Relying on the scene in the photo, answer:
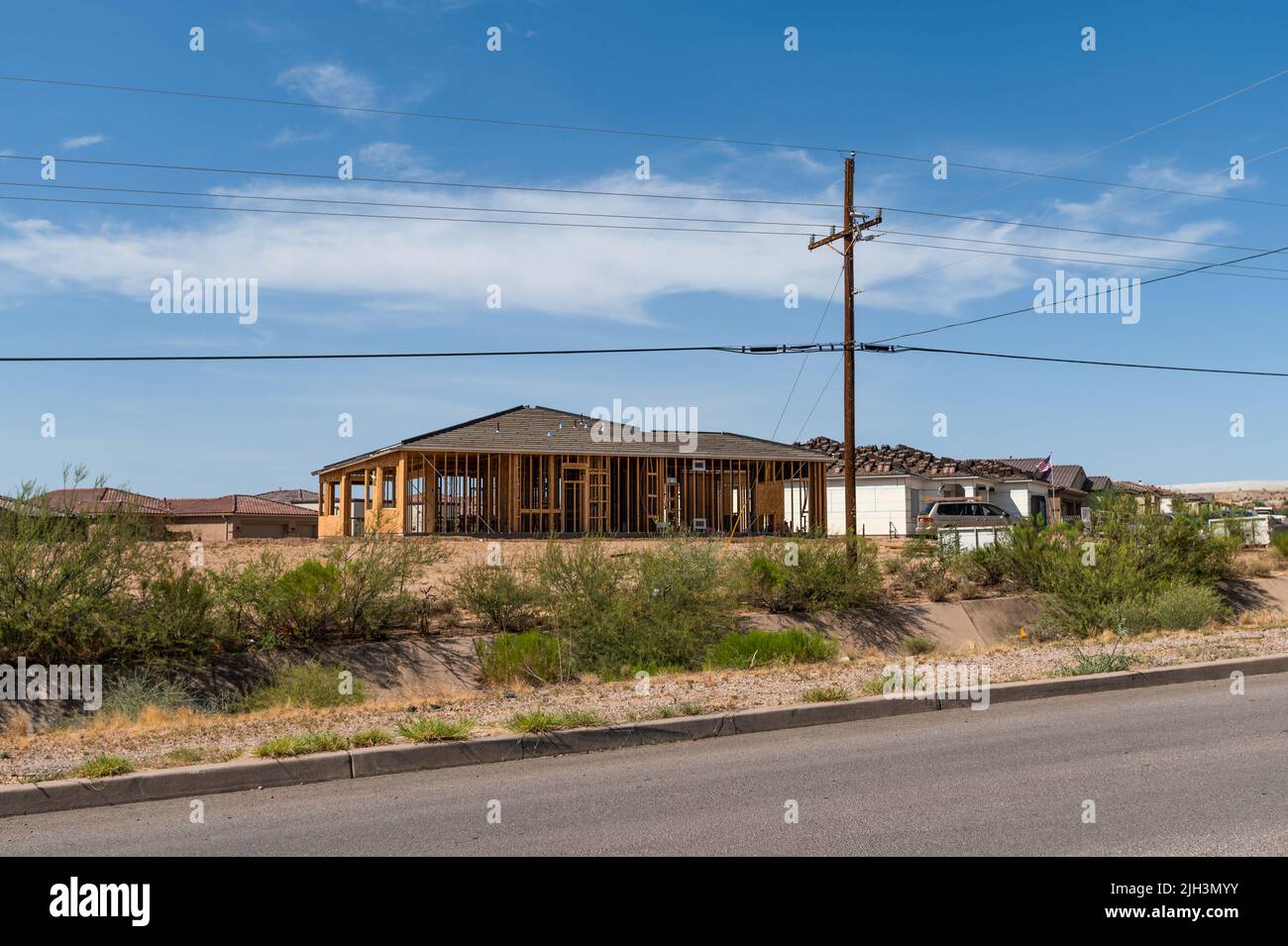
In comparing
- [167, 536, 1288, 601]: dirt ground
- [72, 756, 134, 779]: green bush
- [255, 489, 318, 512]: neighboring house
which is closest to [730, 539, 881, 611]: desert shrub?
[167, 536, 1288, 601]: dirt ground

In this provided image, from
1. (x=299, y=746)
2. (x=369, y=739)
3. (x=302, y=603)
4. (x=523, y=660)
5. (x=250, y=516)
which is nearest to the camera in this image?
(x=299, y=746)

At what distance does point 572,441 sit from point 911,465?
61.7 feet

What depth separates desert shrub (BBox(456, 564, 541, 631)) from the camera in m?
16.1

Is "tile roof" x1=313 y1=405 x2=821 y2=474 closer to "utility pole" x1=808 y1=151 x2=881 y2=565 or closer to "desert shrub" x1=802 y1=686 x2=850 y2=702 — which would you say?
"utility pole" x1=808 y1=151 x2=881 y2=565

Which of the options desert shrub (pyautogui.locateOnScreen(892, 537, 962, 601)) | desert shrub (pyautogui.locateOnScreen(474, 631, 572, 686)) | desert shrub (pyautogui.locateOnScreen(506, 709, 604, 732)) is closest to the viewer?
desert shrub (pyautogui.locateOnScreen(506, 709, 604, 732))

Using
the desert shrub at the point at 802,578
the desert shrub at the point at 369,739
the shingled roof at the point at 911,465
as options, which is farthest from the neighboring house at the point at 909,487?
the desert shrub at the point at 369,739

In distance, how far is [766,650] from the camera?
50.9 feet

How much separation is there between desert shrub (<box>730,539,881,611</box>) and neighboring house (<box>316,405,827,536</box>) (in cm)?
1048

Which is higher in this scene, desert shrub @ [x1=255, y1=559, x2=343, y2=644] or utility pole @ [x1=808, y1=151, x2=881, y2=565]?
utility pole @ [x1=808, y1=151, x2=881, y2=565]

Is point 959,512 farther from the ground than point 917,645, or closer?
farther from the ground

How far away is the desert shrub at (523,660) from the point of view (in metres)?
14.5

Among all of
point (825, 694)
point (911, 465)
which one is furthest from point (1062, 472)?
point (825, 694)

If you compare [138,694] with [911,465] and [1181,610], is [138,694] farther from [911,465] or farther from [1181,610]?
[911,465]
